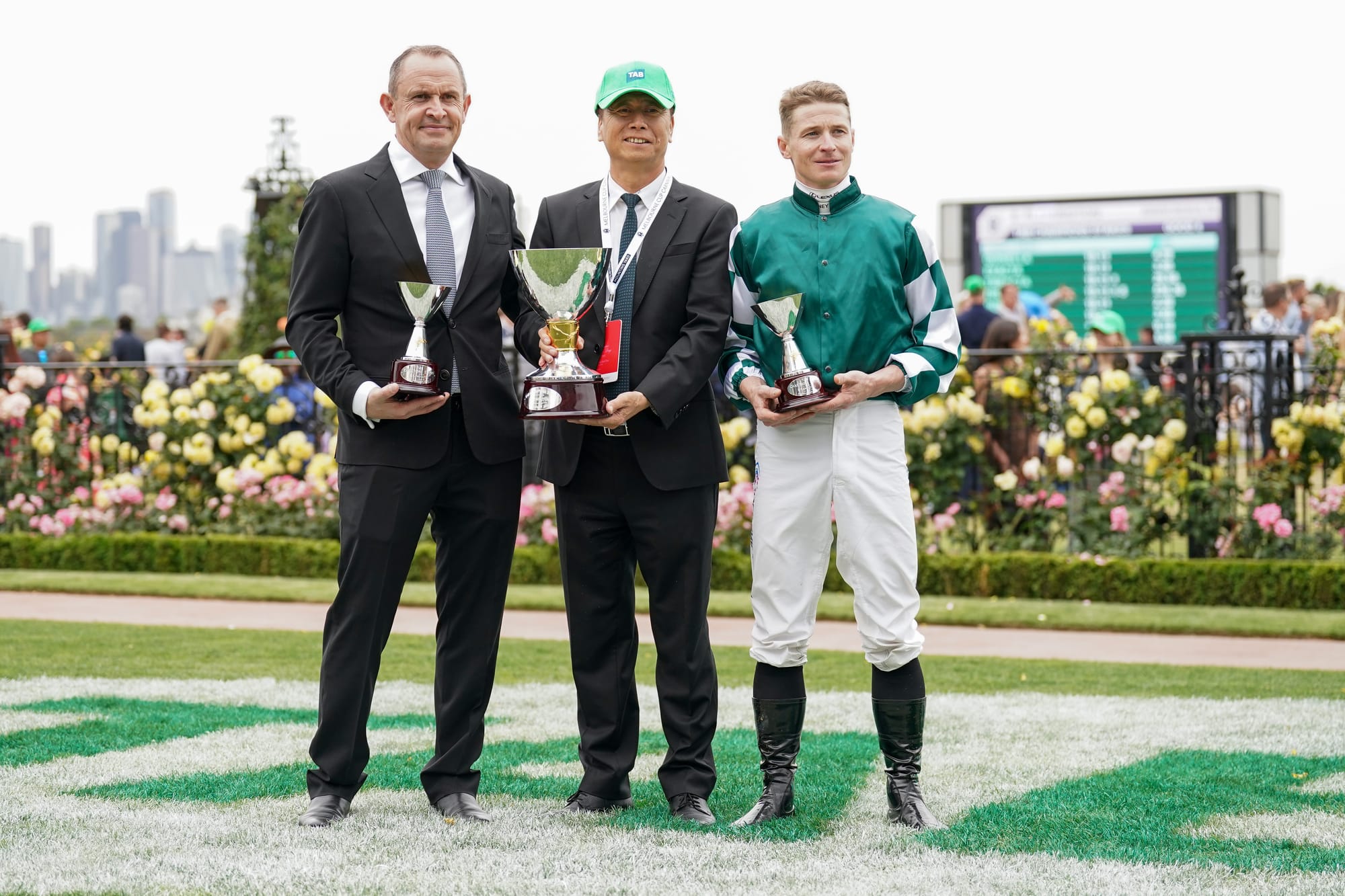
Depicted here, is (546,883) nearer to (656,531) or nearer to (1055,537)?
(656,531)

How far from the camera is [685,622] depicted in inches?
167

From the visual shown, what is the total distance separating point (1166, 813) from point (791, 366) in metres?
1.58

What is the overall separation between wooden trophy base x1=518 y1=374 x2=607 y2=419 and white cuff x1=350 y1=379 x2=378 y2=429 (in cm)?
41

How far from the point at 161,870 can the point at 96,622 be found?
5410 mm

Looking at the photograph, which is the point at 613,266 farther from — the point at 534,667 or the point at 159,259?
the point at 159,259

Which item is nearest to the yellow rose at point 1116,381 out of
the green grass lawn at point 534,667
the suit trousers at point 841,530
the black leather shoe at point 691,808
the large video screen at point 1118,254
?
the green grass lawn at point 534,667

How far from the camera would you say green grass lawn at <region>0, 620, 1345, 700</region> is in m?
6.65

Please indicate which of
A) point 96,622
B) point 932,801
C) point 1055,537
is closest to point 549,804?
point 932,801

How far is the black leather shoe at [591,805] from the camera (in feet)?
13.9

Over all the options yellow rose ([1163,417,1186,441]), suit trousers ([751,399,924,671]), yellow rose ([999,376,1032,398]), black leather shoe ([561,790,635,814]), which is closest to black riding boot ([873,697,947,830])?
suit trousers ([751,399,924,671])

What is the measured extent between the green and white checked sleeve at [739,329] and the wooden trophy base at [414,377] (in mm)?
806

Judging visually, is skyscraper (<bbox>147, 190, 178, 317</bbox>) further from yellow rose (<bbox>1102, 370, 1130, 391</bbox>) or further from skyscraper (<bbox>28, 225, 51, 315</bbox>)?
yellow rose (<bbox>1102, 370, 1130, 391</bbox>)

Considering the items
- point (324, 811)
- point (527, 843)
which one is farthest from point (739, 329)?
point (324, 811)

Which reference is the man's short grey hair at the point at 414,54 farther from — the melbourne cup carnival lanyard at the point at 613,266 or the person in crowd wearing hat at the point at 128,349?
the person in crowd wearing hat at the point at 128,349
